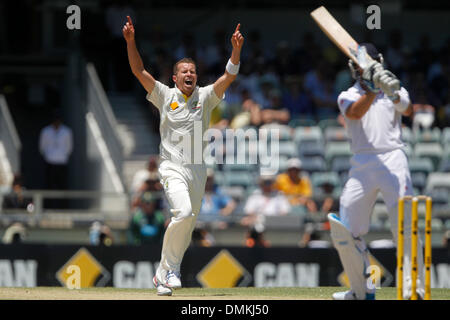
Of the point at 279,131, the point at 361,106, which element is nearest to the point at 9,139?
the point at 279,131

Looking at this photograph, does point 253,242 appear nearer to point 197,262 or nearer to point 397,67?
point 197,262

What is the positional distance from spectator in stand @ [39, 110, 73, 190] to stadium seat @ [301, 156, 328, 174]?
3.69m

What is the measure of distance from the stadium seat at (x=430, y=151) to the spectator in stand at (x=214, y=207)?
3.40m

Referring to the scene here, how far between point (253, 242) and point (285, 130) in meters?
2.77

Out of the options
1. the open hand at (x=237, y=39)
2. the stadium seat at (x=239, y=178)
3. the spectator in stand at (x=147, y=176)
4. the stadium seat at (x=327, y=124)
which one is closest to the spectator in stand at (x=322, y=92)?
the stadium seat at (x=327, y=124)

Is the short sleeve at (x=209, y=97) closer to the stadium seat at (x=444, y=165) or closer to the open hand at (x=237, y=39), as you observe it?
the open hand at (x=237, y=39)

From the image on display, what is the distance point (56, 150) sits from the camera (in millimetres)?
17531

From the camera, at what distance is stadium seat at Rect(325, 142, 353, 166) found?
17188mm

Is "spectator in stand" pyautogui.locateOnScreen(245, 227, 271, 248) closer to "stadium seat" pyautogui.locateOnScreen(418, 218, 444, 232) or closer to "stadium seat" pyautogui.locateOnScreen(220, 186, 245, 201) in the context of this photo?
"stadium seat" pyautogui.locateOnScreen(220, 186, 245, 201)

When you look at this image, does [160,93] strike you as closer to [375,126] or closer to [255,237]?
[375,126]

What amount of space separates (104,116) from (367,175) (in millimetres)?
9289

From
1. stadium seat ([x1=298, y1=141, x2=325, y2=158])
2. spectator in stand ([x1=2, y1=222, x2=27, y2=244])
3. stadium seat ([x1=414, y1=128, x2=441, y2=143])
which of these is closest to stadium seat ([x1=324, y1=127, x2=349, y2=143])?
stadium seat ([x1=298, y1=141, x2=325, y2=158])

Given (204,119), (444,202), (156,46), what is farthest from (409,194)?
(156,46)
